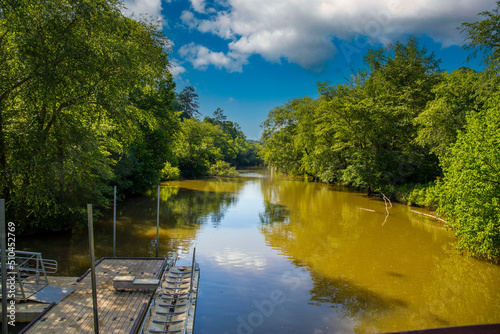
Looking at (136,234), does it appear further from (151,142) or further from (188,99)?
(188,99)

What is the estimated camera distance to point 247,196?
1273 inches

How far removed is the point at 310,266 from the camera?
41.5 ft

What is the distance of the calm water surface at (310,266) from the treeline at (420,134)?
2.44 m

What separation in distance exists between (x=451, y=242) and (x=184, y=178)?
125 ft

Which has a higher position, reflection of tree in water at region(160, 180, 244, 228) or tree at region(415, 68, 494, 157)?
tree at region(415, 68, 494, 157)

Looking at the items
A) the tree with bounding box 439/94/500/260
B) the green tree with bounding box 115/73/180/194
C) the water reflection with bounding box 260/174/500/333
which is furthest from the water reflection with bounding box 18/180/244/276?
the tree with bounding box 439/94/500/260

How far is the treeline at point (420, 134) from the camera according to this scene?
41.8 ft

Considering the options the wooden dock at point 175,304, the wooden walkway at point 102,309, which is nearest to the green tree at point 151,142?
the wooden walkway at point 102,309

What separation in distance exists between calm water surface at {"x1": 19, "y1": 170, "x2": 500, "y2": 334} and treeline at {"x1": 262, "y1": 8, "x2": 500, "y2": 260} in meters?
2.44

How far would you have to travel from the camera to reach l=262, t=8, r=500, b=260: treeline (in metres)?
12.7

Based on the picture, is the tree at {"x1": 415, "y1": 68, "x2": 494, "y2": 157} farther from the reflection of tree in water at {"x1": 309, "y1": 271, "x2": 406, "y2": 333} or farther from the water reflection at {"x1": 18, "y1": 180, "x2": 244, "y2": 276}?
the water reflection at {"x1": 18, "y1": 180, "x2": 244, "y2": 276}

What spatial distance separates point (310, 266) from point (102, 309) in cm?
790

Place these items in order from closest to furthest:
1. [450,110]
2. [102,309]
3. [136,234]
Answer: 1. [102,309]
2. [136,234]
3. [450,110]

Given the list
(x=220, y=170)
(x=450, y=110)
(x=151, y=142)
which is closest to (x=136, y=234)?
(x=151, y=142)
